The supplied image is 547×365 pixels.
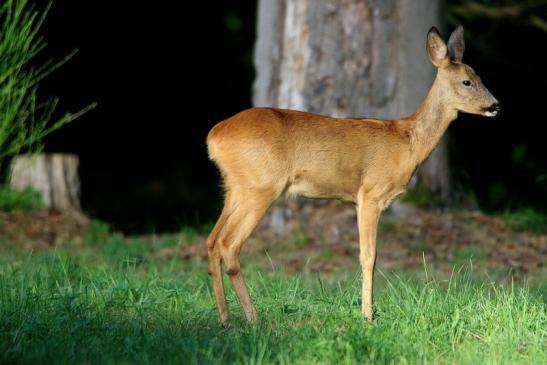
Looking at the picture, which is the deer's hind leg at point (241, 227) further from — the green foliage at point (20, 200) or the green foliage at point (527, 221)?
the green foliage at point (527, 221)

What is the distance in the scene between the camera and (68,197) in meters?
10.9

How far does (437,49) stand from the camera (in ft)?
22.9

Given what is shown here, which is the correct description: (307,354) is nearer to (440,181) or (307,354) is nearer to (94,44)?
(440,181)

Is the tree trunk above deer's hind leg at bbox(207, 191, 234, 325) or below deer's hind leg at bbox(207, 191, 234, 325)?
above

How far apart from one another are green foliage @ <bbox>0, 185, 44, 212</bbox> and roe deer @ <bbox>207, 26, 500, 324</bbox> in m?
4.66

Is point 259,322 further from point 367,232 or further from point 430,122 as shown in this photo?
point 430,122

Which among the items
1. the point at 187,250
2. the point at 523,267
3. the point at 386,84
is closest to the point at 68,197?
the point at 187,250

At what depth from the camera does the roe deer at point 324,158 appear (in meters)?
6.12

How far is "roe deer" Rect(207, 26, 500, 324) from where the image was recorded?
20.1 ft

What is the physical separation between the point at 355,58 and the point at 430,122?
3.59 metres

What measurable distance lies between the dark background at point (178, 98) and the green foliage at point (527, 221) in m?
3.12

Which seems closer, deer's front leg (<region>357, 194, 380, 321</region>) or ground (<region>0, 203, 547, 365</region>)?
ground (<region>0, 203, 547, 365</region>)

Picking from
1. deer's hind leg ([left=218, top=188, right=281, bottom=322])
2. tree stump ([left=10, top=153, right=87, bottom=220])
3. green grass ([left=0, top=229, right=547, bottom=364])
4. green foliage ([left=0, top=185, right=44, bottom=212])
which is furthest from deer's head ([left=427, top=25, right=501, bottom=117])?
green foliage ([left=0, top=185, right=44, bottom=212])

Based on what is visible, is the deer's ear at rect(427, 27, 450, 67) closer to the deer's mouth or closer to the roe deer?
the roe deer
